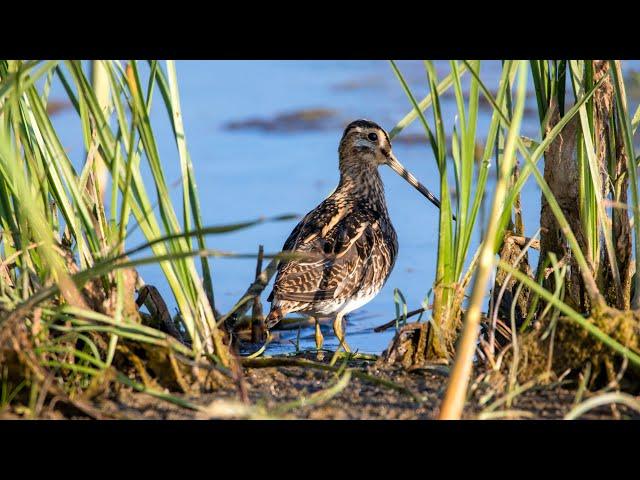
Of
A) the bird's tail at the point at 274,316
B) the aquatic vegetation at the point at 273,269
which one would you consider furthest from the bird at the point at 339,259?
the aquatic vegetation at the point at 273,269

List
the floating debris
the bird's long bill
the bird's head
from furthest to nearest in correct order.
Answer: the floating debris < the bird's head < the bird's long bill

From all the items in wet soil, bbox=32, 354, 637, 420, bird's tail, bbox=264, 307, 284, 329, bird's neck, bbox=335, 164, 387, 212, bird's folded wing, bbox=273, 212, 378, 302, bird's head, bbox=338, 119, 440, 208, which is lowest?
wet soil, bbox=32, 354, 637, 420

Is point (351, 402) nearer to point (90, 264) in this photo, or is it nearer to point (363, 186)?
point (90, 264)

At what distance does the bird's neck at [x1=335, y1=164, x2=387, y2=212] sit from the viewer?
6.74m

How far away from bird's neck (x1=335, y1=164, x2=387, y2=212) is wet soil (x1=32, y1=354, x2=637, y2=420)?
2.85 m

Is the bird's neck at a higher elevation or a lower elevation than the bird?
higher

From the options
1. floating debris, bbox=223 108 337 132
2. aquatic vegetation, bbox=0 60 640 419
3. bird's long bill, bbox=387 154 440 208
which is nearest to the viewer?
aquatic vegetation, bbox=0 60 640 419

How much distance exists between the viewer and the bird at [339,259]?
5734mm

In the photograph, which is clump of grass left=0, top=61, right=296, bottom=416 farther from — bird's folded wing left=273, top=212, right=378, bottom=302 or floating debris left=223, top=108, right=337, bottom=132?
floating debris left=223, top=108, right=337, bottom=132

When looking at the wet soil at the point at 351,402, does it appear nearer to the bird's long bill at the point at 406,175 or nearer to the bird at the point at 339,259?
the bird at the point at 339,259

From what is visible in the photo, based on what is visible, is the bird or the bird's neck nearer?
the bird

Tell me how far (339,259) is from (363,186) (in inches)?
40.6

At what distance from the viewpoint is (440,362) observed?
415 centimetres

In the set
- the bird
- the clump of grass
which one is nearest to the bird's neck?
the bird
